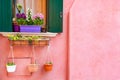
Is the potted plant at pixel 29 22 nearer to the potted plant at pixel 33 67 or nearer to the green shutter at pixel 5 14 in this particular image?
the green shutter at pixel 5 14

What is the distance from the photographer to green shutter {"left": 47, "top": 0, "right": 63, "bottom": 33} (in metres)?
2.51

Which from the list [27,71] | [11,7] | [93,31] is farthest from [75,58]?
[11,7]

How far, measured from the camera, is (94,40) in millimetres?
2602

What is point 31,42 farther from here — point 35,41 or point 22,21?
point 22,21

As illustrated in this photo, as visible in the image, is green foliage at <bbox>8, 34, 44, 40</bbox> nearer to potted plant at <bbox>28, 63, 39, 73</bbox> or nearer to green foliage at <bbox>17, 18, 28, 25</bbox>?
green foliage at <bbox>17, 18, 28, 25</bbox>

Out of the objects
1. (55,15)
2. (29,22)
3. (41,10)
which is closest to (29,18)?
(29,22)

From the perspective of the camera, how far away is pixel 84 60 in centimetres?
259

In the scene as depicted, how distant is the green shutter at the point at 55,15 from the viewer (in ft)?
8.25

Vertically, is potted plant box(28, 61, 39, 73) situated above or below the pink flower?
below

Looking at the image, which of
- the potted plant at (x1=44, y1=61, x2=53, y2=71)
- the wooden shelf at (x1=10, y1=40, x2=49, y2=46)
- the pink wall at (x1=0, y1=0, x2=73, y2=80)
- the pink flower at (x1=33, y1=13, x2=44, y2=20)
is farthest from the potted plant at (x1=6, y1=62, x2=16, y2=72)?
the pink flower at (x1=33, y1=13, x2=44, y2=20)

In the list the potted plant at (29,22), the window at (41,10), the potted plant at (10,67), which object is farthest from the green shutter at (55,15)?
the potted plant at (10,67)

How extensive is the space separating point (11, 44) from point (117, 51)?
1.21 m

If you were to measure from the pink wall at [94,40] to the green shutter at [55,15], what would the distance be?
0.13 m

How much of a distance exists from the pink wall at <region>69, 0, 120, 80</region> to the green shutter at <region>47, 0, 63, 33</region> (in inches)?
4.9
